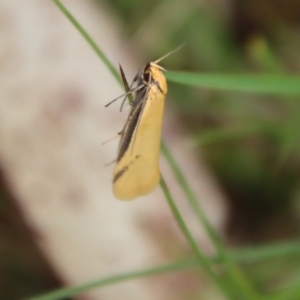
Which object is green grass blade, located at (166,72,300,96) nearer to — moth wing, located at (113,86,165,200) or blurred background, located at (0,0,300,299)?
moth wing, located at (113,86,165,200)

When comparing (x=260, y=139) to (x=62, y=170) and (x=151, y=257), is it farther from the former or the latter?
(x=62, y=170)

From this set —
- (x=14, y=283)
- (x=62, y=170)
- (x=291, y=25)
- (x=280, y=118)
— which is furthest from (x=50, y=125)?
(x=291, y=25)

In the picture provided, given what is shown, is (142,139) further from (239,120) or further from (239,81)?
(239,120)

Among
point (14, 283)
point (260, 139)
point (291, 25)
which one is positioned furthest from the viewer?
point (291, 25)

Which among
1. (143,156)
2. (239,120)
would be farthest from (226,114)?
(143,156)

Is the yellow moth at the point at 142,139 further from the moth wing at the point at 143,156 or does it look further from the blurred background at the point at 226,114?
the blurred background at the point at 226,114

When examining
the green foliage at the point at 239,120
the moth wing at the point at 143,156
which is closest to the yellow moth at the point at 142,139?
the moth wing at the point at 143,156
